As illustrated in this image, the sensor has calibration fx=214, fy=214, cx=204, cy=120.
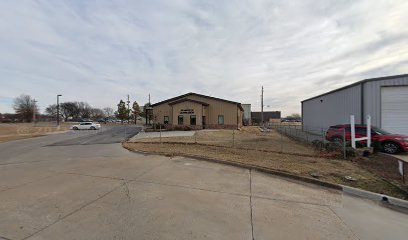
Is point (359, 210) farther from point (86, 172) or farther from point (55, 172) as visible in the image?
point (55, 172)

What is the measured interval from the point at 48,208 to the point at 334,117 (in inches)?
963

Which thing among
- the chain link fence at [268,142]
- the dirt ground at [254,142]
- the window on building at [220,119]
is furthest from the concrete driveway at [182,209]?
the window on building at [220,119]

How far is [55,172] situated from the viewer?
788 cm

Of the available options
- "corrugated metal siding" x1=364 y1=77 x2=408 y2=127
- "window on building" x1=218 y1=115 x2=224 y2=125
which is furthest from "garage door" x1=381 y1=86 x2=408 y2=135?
"window on building" x1=218 y1=115 x2=224 y2=125

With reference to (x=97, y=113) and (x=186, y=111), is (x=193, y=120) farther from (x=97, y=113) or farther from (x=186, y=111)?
(x=97, y=113)

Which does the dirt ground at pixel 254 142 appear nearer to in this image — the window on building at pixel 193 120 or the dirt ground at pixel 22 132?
the window on building at pixel 193 120

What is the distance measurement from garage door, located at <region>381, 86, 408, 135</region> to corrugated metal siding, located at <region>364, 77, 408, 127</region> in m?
0.38

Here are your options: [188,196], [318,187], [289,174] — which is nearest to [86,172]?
[188,196]

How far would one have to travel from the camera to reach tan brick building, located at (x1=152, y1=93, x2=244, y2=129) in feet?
116

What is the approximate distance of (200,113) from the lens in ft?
115

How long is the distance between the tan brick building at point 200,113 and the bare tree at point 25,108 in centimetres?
7693

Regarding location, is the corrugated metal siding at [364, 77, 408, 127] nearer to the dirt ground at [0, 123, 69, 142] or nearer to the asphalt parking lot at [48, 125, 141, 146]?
the asphalt parking lot at [48, 125, 141, 146]

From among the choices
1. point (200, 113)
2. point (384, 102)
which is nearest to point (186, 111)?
point (200, 113)

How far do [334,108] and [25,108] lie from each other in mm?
108448
